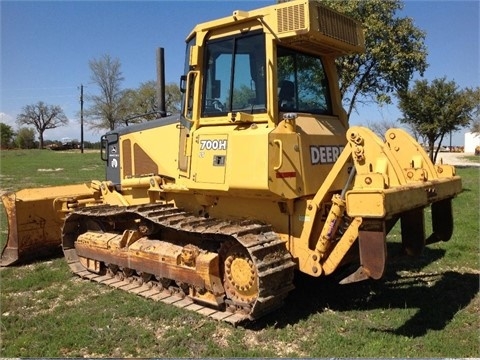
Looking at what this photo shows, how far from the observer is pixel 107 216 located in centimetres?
700

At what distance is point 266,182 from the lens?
502cm

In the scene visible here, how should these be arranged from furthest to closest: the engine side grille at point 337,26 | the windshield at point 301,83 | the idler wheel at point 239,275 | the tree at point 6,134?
the tree at point 6,134, the windshield at point 301,83, the engine side grille at point 337,26, the idler wheel at point 239,275

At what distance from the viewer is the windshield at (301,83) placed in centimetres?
564

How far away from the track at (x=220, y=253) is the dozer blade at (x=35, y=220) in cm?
118

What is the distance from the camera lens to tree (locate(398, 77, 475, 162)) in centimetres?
2577

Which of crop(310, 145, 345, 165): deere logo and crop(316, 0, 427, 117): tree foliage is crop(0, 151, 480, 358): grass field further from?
crop(316, 0, 427, 117): tree foliage

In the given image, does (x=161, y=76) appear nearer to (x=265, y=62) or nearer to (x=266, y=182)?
(x=265, y=62)

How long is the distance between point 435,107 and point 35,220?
23013mm

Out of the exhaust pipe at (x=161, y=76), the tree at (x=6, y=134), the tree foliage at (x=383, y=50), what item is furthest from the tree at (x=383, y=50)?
the tree at (x=6, y=134)

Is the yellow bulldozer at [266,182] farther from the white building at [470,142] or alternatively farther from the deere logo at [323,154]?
the white building at [470,142]

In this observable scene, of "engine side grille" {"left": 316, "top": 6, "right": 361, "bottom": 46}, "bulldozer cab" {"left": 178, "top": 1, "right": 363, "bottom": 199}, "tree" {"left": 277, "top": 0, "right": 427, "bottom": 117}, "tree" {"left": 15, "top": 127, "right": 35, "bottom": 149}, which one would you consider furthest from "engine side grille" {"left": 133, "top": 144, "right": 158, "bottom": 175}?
"tree" {"left": 15, "top": 127, "right": 35, "bottom": 149}

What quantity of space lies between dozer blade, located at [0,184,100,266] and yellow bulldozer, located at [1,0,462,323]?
1713 millimetres

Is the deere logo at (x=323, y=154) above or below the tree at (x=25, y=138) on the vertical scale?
below

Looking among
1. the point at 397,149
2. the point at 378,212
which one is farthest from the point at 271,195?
the point at 397,149
